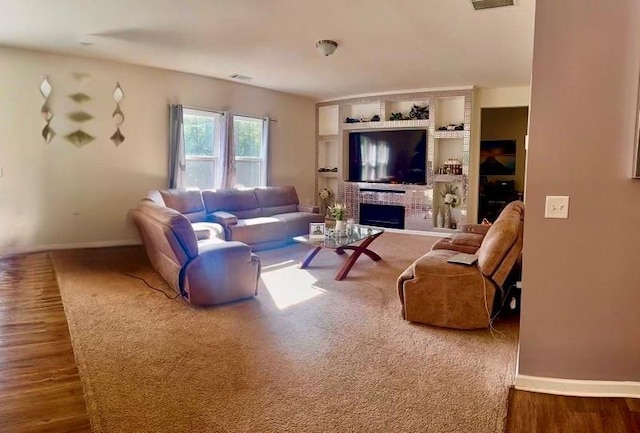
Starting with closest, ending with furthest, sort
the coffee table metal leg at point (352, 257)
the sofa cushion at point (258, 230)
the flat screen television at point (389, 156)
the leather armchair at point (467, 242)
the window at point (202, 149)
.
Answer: the leather armchair at point (467, 242) → the coffee table metal leg at point (352, 257) → the sofa cushion at point (258, 230) → the window at point (202, 149) → the flat screen television at point (389, 156)

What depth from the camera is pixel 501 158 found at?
31.0 ft

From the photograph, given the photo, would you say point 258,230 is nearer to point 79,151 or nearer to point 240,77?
point 240,77

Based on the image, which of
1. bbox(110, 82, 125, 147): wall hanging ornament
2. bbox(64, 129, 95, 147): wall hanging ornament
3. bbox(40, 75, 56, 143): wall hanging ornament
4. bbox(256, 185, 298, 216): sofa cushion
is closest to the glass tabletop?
bbox(256, 185, 298, 216): sofa cushion

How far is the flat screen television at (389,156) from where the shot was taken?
7.93 meters

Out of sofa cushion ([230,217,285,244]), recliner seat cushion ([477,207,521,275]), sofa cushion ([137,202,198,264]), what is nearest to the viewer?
recliner seat cushion ([477,207,521,275])

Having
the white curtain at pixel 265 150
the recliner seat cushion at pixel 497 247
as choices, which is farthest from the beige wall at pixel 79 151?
the recliner seat cushion at pixel 497 247

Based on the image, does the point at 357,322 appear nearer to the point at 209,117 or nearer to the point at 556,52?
the point at 556,52

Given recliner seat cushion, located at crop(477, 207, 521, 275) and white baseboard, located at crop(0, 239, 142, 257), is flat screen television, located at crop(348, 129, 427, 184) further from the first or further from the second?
recliner seat cushion, located at crop(477, 207, 521, 275)

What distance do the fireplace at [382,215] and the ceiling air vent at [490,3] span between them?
15.4 ft

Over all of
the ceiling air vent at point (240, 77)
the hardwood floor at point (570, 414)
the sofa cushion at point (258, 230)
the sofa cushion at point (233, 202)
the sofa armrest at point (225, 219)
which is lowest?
the hardwood floor at point (570, 414)

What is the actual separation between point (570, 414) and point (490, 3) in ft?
10.3

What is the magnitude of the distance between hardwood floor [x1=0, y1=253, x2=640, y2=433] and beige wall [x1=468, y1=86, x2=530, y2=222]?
5455 millimetres

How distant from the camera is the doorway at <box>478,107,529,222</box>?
365 inches

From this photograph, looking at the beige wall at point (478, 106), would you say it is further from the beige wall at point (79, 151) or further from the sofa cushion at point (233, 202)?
the beige wall at point (79, 151)
